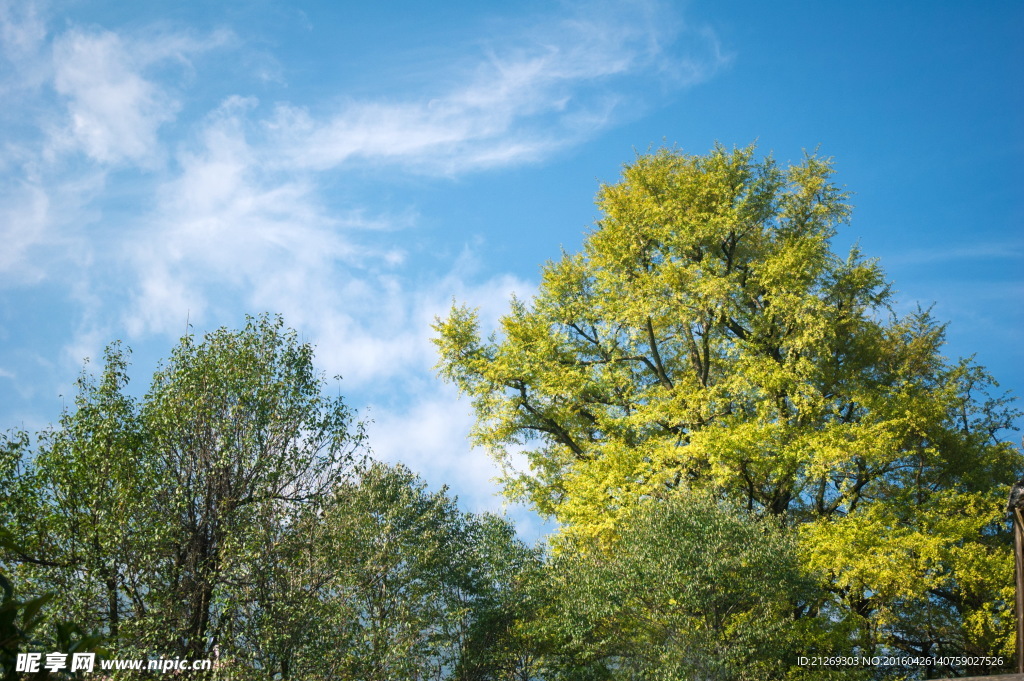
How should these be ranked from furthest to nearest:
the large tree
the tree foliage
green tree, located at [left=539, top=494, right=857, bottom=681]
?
the large tree → green tree, located at [left=539, top=494, right=857, bottom=681] → the tree foliage

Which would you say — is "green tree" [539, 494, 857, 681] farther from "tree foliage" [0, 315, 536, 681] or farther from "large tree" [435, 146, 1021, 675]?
"tree foliage" [0, 315, 536, 681]

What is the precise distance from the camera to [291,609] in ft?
52.0

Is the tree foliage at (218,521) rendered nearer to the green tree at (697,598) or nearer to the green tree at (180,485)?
the green tree at (180,485)

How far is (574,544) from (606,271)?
916 centimetres

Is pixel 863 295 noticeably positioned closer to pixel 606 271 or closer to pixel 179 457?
pixel 606 271

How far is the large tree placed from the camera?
1978 centimetres

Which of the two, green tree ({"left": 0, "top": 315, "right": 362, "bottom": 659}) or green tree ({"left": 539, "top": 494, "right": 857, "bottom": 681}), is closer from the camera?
green tree ({"left": 0, "top": 315, "right": 362, "bottom": 659})

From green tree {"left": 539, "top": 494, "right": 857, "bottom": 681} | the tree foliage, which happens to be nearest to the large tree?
green tree {"left": 539, "top": 494, "right": 857, "bottom": 681}

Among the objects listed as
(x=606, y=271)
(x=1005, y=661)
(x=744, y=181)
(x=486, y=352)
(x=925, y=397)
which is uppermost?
(x=744, y=181)

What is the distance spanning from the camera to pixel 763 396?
73.4 ft

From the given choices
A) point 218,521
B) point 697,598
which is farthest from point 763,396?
point 218,521

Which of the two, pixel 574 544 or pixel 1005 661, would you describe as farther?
pixel 574 544

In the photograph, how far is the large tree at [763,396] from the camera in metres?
19.8

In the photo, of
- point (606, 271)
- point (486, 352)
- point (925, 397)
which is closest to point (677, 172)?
point (606, 271)
